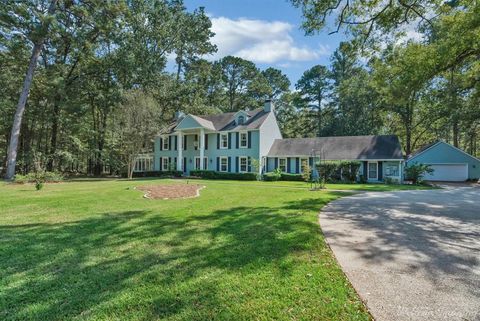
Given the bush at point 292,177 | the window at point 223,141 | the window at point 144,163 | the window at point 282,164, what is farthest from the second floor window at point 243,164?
the window at point 144,163

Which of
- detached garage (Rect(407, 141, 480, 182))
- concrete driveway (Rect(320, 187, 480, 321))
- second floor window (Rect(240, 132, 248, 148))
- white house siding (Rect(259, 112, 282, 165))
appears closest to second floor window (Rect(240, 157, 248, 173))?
second floor window (Rect(240, 132, 248, 148))

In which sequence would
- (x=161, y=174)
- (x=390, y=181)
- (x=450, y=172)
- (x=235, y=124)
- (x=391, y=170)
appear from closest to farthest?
(x=390, y=181) < (x=391, y=170) < (x=450, y=172) < (x=235, y=124) < (x=161, y=174)

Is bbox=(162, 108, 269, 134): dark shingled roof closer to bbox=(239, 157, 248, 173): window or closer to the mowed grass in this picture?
bbox=(239, 157, 248, 173): window

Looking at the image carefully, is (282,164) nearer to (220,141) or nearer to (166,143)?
(220,141)

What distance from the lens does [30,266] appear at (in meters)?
3.92

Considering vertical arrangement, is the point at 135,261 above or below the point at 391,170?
below

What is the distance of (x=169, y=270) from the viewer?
380cm

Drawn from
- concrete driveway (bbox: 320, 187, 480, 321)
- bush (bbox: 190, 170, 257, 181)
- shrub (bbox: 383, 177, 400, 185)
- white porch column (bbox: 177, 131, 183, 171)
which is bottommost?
concrete driveway (bbox: 320, 187, 480, 321)

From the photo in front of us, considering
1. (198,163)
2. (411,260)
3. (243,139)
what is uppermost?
(243,139)

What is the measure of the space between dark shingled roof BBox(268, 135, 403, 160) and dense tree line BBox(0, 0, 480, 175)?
4221 mm

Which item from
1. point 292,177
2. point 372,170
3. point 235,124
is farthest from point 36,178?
point 372,170

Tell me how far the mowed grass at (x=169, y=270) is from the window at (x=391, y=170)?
18.9 m

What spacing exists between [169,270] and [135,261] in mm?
685

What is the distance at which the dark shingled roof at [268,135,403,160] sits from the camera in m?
23.3
